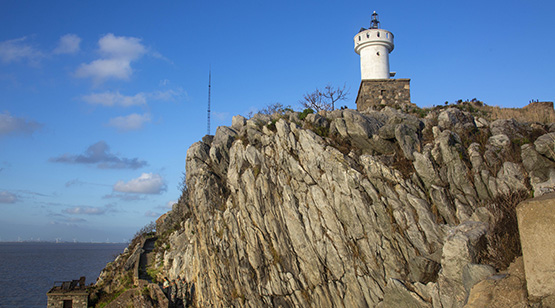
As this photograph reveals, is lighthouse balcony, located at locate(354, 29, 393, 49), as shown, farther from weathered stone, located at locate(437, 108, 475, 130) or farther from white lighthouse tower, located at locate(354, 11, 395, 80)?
weathered stone, located at locate(437, 108, 475, 130)

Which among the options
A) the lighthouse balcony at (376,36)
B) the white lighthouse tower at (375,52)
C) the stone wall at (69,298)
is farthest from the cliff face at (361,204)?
the stone wall at (69,298)

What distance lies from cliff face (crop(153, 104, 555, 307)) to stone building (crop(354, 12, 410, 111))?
271 inches

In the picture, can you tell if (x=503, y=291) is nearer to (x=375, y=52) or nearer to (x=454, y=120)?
(x=454, y=120)

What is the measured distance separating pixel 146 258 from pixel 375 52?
98.8ft

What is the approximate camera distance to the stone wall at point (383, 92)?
29594 mm

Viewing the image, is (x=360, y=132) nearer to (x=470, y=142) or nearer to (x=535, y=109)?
(x=470, y=142)

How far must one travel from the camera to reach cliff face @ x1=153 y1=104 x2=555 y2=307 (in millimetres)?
15562

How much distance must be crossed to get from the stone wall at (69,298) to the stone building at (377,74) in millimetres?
31337

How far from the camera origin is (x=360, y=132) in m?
20.1

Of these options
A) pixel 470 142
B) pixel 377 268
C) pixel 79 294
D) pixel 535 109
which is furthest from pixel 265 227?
pixel 79 294

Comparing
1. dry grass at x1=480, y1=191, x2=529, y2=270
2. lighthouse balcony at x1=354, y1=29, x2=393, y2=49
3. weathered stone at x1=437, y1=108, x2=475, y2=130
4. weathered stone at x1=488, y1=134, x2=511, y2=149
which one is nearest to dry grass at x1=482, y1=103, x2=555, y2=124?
weathered stone at x1=437, y1=108, x2=475, y2=130

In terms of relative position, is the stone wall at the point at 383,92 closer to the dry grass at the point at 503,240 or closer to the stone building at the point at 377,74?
the stone building at the point at 377,74

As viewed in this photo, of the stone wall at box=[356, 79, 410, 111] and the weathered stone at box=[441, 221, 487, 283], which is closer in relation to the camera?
the weathered stone at box=[441, 221, 487, 283]

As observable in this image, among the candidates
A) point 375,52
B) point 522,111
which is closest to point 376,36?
point 375,52
